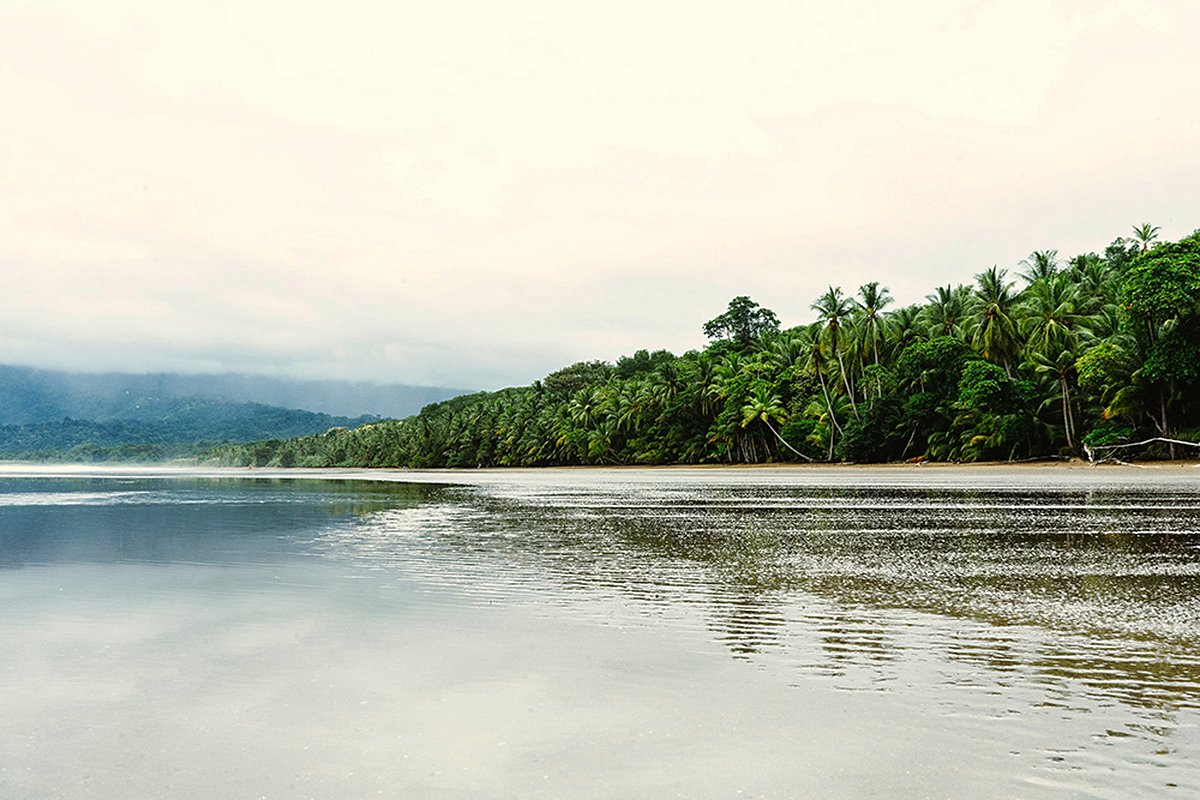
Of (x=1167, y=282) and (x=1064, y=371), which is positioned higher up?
(x=1167, y=282)

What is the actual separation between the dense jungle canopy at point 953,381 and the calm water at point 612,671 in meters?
43.3

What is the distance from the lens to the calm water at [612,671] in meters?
5.00

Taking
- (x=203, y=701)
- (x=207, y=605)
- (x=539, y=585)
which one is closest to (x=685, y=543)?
(x=539, y=585)

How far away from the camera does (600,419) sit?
120 m

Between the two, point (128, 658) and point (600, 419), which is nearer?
point (128, 658)

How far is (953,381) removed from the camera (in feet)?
234

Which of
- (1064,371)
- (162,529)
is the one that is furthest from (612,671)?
(1064,371)

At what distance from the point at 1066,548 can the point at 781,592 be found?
23.6ft

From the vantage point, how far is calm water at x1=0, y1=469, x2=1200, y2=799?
4996 millimetres

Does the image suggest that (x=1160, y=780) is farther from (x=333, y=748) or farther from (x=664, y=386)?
(x=664, y=386)

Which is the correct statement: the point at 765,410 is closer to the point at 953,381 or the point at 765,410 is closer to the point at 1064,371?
the point at 953,381

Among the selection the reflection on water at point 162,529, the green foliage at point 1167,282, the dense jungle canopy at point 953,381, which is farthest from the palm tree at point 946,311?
the reflection on water at point 162,529

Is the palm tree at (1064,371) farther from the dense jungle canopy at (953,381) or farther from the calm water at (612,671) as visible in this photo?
the calm water at (612,671)

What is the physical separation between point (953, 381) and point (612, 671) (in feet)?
230
